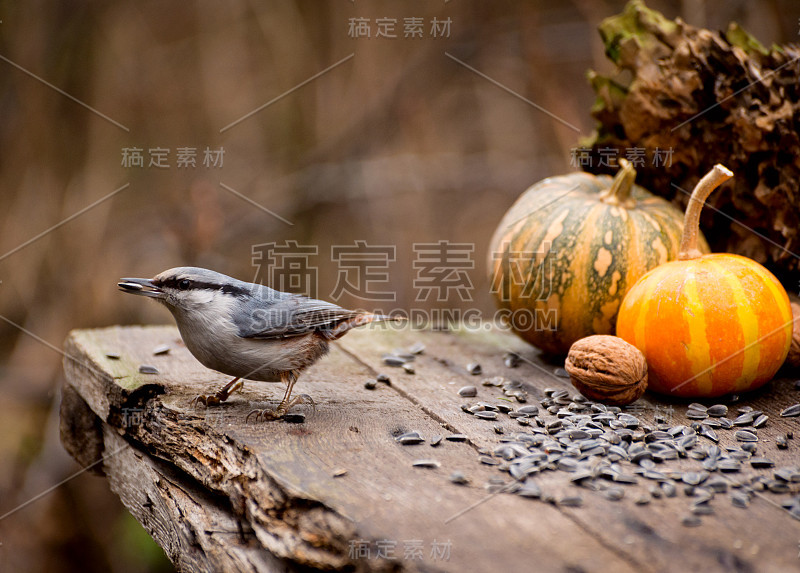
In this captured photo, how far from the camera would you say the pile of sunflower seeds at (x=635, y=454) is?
5.83ft

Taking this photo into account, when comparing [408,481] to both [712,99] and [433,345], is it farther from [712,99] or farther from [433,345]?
[712,99]

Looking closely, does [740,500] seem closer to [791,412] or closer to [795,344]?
[791,412]

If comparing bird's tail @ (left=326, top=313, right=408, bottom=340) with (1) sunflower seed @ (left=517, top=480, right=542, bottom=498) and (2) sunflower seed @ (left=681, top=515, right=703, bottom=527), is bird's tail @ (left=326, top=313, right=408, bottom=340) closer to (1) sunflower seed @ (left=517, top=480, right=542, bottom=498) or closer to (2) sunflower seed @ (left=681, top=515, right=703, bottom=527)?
(1) sunflower seed @ (left=517, top=480, right=542, bottom=498)

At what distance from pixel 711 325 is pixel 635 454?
68cm

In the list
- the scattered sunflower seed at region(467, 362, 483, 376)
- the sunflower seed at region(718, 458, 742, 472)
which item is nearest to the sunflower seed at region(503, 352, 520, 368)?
the scattered sunflower seed at region(467, 362, 483, 376)

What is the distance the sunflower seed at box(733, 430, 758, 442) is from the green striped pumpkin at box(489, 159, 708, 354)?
0.78 metres

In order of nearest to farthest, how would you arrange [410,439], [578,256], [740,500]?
[740,500] → [410,439] → [578,256]

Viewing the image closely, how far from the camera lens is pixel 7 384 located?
4445 millimetres

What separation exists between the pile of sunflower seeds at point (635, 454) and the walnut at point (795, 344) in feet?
1.33

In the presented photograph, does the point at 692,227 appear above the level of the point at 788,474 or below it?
above

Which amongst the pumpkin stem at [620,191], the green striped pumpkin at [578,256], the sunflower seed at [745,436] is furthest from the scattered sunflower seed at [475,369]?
the sunflower seed at [745,436]

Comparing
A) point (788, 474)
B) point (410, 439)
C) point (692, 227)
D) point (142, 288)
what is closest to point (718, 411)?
point (788, 474)

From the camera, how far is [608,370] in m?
2.36

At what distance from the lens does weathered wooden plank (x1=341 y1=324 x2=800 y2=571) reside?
4.91ft
